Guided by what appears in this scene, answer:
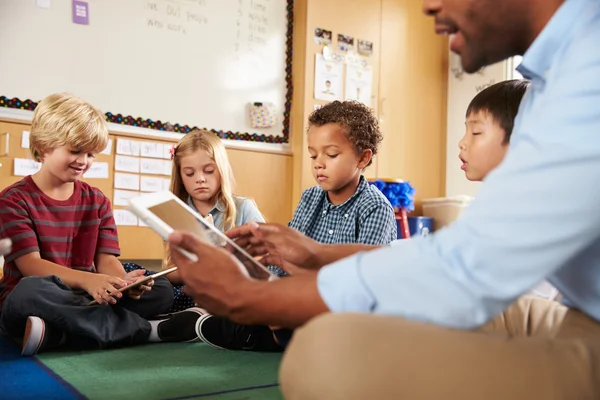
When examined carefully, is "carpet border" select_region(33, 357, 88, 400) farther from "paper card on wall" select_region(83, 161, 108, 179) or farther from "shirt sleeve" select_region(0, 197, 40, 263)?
"paper card on wall" select_region(83, 161, 108, 179)

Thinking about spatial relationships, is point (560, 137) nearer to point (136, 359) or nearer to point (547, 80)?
point (547, 80)

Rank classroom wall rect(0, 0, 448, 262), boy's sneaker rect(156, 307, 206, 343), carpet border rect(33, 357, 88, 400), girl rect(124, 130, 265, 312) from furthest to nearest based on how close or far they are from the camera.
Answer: classroom wall rect(0, 0, 448, 262)
girl rect(124, 130, 265, 312)
boy's sneaker rect(156, 307, 206, 343)
carpet border rect(33, 357, 88, 400)

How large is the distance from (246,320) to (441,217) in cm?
304

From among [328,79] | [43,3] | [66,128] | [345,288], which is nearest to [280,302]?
[345,288]

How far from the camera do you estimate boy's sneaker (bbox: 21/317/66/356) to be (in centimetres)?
122

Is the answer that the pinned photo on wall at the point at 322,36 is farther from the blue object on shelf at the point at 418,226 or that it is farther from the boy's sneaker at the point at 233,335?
the boy's sneaker at the point at 233,335

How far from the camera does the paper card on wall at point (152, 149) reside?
262cm

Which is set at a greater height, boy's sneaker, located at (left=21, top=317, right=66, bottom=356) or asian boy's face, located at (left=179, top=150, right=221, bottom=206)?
asian boy's face, located at (left=179, top=150, right=221, bottom=206)

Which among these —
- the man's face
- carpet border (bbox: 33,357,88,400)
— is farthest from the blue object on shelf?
the man's face

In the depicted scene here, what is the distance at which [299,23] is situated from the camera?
3.19m

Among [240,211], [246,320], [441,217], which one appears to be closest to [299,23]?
[441,217]

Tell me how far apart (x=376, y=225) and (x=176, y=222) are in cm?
81

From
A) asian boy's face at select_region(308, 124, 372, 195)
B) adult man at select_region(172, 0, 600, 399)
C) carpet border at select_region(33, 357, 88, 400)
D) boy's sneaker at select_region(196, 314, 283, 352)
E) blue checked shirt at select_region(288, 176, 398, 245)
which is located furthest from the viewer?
asian boy's face at select_region(308, 124, 372, 195)

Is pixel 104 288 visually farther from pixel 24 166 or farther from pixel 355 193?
pixel 24 166
